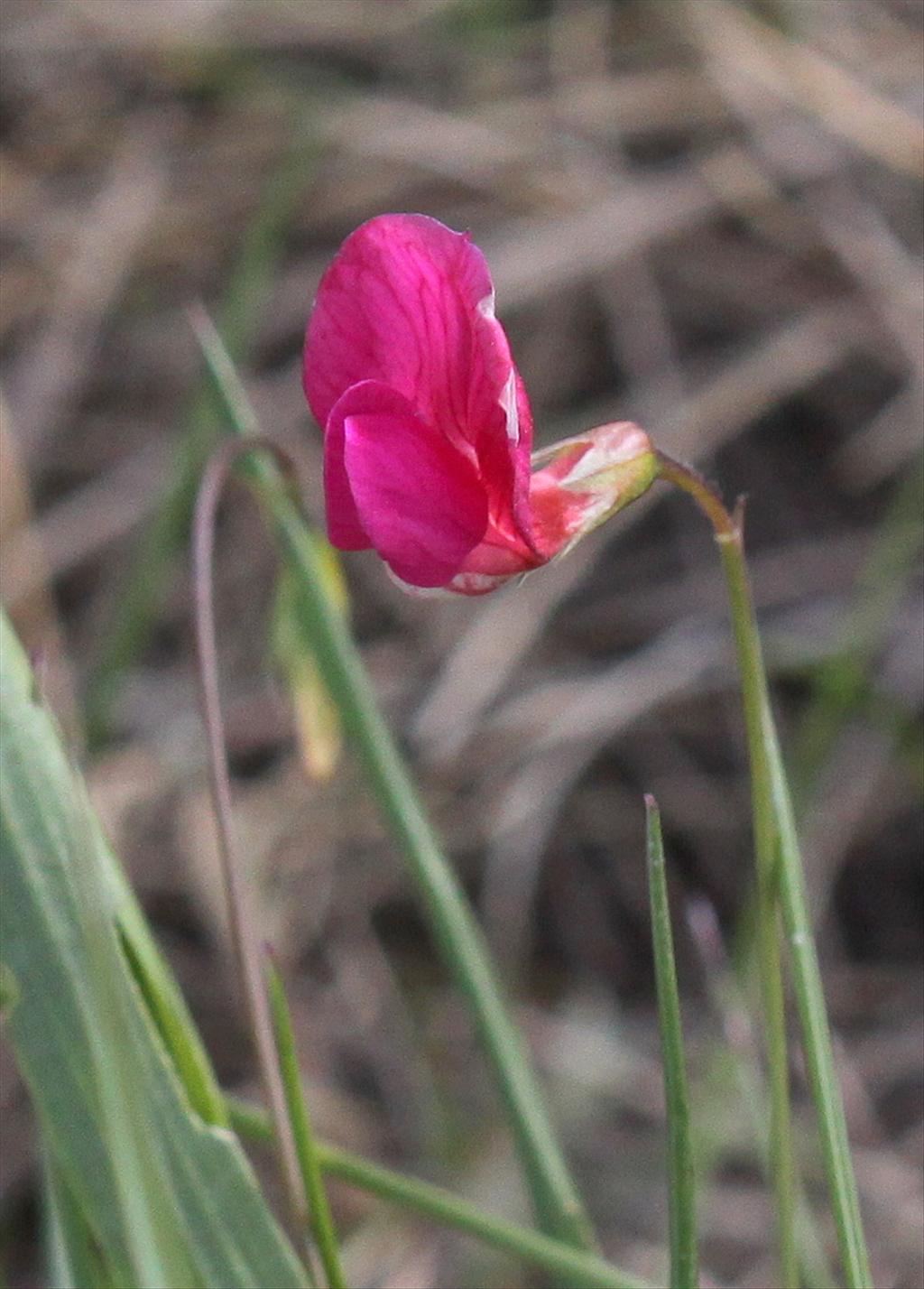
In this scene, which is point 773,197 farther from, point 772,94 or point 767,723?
point 767,723

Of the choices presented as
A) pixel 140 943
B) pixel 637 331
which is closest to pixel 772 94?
pixel 637 331

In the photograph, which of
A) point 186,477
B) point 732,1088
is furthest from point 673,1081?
point 186,477

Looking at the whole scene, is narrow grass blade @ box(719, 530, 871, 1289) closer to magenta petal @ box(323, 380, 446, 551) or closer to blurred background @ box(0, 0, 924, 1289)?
magenta petal @ box(323, 380, 446, 551)

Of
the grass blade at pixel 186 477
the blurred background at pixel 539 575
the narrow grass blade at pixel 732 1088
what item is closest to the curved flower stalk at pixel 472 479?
the narrow grass blade at pixel 732 1088

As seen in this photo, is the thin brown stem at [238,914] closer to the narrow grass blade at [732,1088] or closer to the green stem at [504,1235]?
the green stem at [504,1235]

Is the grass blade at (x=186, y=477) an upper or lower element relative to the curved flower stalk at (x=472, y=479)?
lower

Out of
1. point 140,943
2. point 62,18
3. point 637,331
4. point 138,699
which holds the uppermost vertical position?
point 62,18

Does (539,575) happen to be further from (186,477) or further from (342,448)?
(342,448)
